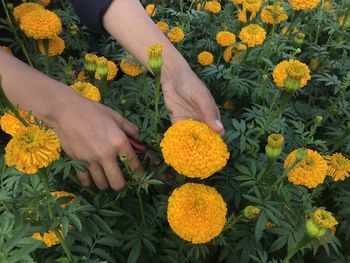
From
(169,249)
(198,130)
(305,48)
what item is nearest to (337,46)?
(305,48)

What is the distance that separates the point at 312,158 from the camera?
920mm

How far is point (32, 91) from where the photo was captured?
2.55 ft

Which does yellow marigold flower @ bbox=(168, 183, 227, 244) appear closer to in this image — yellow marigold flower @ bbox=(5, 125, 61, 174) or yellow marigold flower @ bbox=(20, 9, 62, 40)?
yellow marigold flower @ bbox=(5, 125, 61, 174)

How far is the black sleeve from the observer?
1108 mm

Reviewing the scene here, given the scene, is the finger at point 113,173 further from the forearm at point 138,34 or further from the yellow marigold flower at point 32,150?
the forearm at point 138,34

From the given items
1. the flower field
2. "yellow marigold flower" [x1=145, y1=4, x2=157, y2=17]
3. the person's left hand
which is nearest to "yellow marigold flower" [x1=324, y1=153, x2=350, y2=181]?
the flower field

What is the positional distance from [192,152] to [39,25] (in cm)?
76

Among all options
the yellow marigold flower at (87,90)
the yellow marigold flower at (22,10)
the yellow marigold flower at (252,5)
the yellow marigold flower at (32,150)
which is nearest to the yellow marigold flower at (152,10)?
the yellow marigold flower at (252,5)

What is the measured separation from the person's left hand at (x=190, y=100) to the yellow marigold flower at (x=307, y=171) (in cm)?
18

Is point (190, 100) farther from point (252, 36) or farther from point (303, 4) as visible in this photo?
point (303, 4)

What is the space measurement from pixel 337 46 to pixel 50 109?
1.27 meters

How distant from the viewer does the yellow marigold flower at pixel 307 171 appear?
88 cm

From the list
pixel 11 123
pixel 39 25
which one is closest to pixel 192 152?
pixel 11 123

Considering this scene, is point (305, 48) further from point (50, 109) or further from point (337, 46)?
point (50, 109)
